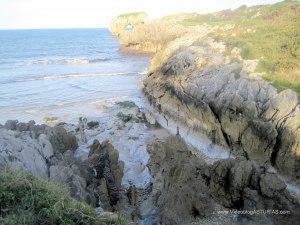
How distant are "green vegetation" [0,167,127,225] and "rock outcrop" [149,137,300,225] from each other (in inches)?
257

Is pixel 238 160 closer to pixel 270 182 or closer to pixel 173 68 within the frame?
pixel 270 182

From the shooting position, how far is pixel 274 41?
102 feet

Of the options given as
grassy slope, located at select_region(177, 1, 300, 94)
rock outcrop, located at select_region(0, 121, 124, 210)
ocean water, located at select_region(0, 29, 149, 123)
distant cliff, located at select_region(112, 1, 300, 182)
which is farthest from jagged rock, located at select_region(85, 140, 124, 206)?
ocean water, located at select_region(0, 29, 149, 123)

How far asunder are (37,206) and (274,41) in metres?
25.5

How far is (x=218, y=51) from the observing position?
32.1 m

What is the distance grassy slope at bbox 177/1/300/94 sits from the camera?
82.6 ft

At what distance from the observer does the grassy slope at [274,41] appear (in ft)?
82.6

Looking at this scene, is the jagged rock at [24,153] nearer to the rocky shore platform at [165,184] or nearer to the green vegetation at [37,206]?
the rocky shore platform at [165,184]

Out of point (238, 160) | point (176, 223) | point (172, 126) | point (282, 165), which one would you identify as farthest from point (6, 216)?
point (172, 126)

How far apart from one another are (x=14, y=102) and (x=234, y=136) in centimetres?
2324

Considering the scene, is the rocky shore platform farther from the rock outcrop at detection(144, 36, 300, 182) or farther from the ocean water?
the ocean water

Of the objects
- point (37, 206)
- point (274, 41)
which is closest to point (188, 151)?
point (37, 206)

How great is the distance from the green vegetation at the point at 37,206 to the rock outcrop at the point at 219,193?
21.4 ft

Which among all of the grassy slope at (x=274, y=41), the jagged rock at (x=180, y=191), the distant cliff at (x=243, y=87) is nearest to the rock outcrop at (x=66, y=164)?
the jagged rock at (x=180, y=191)
